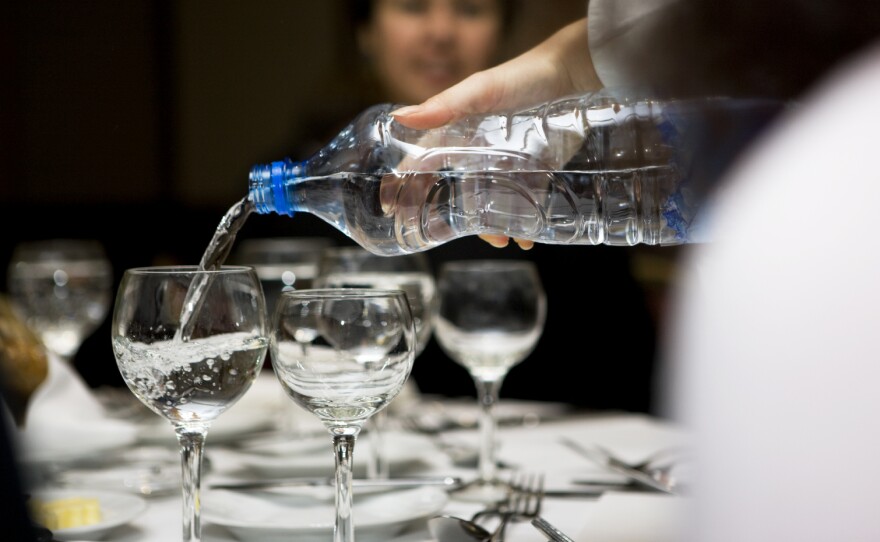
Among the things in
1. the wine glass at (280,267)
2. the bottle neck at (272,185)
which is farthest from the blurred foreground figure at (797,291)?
the wine glass at (280,267)

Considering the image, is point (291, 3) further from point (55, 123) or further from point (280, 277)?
point (280, 277)

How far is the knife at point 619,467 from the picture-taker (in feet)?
3.41

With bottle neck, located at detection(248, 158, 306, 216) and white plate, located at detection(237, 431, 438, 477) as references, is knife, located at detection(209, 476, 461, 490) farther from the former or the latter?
bottle neck, located at detection(248, 158, 306, 216)

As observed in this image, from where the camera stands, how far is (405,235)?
3.21 ft

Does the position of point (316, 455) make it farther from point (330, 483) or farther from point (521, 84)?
point (521, 84)

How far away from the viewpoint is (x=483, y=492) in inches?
41.6

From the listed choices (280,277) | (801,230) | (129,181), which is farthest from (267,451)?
(129,181)

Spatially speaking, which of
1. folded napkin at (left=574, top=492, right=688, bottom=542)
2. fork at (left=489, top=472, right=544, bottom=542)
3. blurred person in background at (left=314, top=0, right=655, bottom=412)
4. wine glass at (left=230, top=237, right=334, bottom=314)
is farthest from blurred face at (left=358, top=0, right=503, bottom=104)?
folded napkin at (left=574, top=492, right=688, bottom=542)

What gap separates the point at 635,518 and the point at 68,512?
55cm

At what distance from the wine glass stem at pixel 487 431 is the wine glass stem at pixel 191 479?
1.28 feet

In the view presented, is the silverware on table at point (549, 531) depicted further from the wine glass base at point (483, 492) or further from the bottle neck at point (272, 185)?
the bottle neck at point (272, 185)

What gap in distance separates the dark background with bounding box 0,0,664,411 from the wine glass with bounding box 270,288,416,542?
2.43 metres

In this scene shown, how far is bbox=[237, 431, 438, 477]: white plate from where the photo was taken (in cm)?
112

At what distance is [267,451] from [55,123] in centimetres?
295
